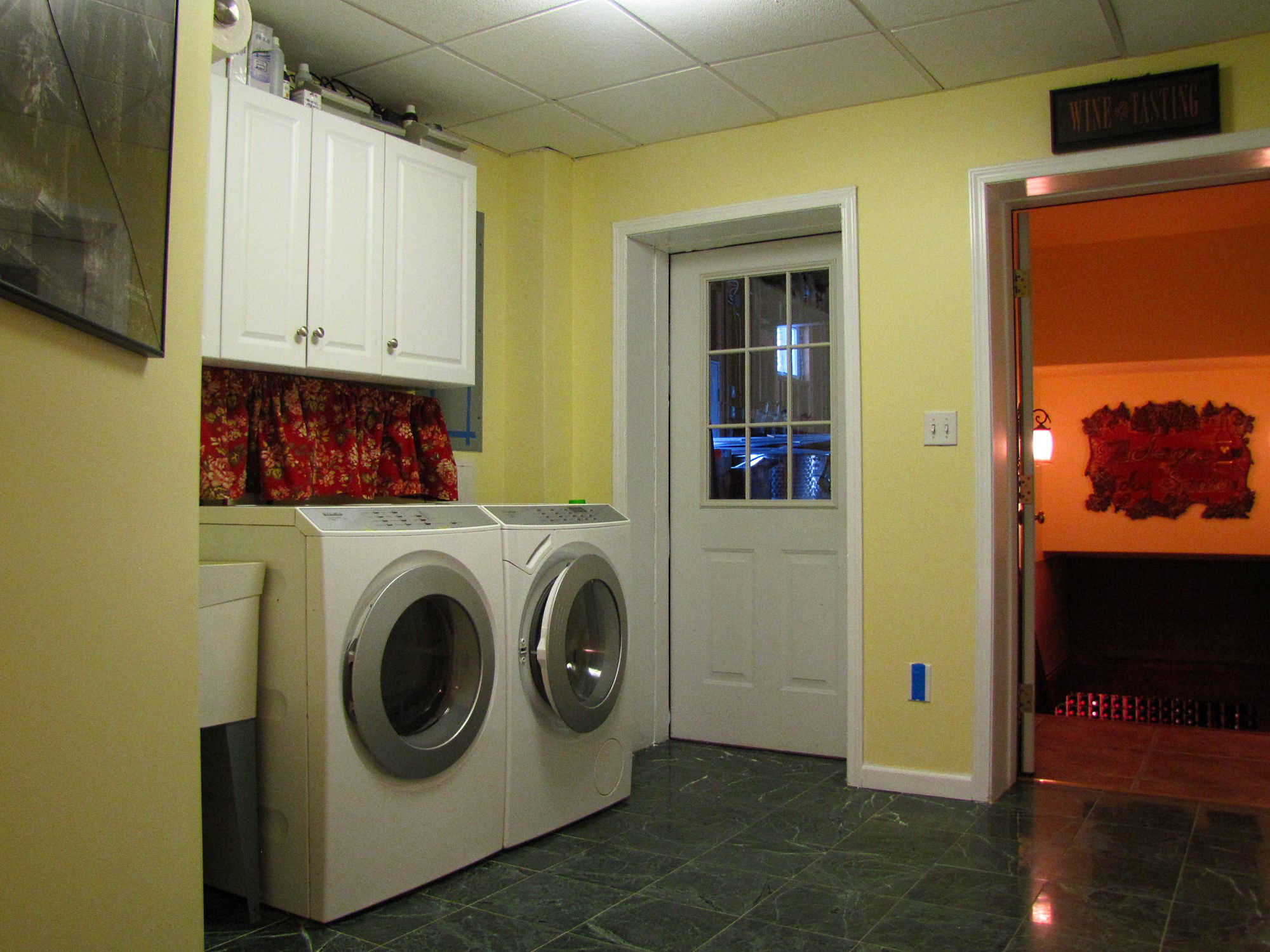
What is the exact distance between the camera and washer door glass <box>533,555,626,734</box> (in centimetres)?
269

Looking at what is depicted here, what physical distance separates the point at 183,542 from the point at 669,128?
8.42ft

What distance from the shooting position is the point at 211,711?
84.8 inches

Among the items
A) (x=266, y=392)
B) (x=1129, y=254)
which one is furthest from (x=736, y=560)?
(x=1129, y=254)

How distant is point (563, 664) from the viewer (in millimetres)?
2727

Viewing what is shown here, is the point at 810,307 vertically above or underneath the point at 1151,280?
underneath

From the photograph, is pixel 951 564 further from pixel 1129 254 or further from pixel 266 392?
pixel 1129 254

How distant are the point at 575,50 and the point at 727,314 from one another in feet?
4.04

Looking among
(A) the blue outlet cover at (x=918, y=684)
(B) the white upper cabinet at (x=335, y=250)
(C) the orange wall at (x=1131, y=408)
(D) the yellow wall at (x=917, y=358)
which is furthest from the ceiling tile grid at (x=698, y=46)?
(C) the orange wall at (x=1131, y=408)

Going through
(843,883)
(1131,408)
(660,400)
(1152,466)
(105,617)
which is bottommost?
(843,883)

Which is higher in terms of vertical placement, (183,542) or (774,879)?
(183,542)

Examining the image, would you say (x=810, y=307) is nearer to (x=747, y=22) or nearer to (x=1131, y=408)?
(x=747, y=22)

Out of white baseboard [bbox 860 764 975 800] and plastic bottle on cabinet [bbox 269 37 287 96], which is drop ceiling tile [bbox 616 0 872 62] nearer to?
plastic bottle on cabinet [bbox 269 37 287 96]

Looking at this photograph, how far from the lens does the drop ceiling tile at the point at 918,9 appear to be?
2.59 meters

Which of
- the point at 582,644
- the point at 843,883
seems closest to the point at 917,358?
the point at 582,644
